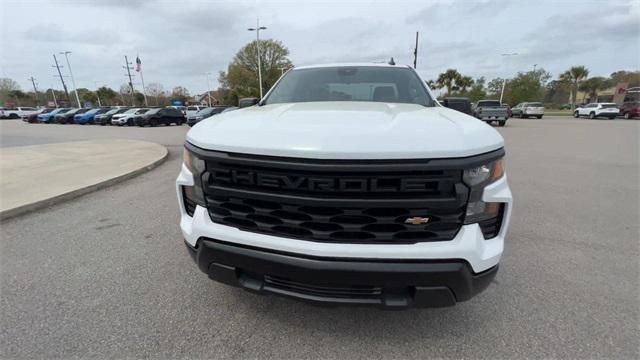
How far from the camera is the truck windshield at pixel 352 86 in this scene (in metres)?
3.01

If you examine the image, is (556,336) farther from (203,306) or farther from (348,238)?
(203,306)

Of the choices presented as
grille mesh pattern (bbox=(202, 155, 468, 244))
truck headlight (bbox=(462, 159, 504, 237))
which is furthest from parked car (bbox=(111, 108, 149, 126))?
truck headlight (bbox=(462, 159, 504, 237))

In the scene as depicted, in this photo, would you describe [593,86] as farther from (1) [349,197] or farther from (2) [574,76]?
(1) [349,197]

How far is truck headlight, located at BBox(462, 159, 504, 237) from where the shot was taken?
5.10 feet

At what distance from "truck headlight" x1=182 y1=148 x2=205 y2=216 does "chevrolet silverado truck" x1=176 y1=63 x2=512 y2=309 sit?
0.07ft

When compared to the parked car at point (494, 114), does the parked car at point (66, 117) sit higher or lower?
lower

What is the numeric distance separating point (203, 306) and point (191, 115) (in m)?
24.2

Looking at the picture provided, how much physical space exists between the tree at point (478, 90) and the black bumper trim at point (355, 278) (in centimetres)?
6820

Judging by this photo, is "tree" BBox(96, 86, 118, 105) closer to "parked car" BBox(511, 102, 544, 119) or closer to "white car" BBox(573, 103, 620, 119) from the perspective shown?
"parked car" BBox(511, 102, 544, 119)

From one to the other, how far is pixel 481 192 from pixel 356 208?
2.16 feet

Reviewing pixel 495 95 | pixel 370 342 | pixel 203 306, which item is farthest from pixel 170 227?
pixel 495 95

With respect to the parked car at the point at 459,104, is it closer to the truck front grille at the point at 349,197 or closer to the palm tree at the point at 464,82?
the truck front grille at the point at 349,197

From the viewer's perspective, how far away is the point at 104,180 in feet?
18.7

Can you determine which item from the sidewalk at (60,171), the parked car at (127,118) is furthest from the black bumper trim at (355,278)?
the parked car at (127,118)
